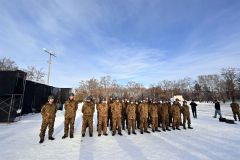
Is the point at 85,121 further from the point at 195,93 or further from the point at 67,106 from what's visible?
the point at 195,93

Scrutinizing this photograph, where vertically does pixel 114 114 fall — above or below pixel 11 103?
below

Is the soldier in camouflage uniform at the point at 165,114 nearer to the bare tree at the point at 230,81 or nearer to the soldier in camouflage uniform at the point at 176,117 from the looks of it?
the soldier in camouflage uniform at the point at 176,117

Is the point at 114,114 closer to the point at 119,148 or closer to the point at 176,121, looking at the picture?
the point at 119,148

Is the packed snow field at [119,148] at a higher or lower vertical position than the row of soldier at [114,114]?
lower

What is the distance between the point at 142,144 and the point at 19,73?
32.3ft

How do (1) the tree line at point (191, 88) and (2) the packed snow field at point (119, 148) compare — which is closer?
(2) the packed snow field at point (119, 148)

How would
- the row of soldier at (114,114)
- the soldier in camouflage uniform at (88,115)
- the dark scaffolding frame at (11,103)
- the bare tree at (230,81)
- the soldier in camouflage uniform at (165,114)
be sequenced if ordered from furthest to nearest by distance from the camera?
the bare tree at (230,81)
the dark scaffolding frame at (11,103)
the soldier in camouflage uniform at (165,114)
the soldier in camouflage uniform at (88,115)
the row of soldier at (114,114)

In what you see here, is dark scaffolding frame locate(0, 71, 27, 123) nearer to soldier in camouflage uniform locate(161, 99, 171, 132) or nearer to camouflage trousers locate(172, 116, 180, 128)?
soldier in camouflage uniform locate(161, 99, 171, 132)

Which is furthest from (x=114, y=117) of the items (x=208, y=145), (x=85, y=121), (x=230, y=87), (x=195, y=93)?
(x=195, y=93)

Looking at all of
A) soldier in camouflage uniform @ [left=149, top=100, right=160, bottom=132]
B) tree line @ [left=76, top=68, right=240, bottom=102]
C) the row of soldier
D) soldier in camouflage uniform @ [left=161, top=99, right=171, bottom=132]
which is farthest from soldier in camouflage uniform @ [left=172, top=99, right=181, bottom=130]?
tree line @ [left=76, top=68, right=240, bottom=102]

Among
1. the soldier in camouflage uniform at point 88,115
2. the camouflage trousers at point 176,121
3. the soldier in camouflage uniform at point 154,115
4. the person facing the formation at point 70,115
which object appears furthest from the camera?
the camouflage trousers at point 176,121

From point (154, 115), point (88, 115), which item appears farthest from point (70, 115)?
point (154, 115)

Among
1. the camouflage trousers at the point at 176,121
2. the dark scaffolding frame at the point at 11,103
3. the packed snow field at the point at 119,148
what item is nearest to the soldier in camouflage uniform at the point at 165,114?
the camouflage trousers at the point at 176,121

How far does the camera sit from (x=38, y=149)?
6.61 meters
